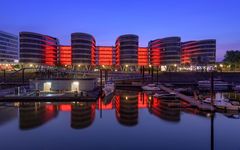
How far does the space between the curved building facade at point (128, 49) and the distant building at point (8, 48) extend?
8724cm

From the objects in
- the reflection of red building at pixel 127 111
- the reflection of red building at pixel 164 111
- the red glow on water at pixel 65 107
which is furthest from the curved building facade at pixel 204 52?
the red glow on water at pixel 65 107

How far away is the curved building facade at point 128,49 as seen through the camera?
169 meters

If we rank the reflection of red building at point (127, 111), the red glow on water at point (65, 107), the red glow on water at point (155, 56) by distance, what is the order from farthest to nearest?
the red glow on water at point (155, 56) < the red glow on water at point (65, 107) < the reflection of red building at point (127, 111)

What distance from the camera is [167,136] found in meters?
29.3

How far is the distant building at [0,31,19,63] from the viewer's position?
17138 cm

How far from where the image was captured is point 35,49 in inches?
6152

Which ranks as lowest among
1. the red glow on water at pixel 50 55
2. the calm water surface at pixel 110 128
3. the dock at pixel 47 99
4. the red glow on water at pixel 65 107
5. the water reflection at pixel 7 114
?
the calm water surface at pixel 110 128

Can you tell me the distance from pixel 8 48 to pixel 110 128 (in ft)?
573

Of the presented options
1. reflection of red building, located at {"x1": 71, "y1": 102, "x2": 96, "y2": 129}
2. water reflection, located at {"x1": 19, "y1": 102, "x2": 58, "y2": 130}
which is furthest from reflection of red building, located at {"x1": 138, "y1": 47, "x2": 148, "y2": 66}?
water reflection, located at {"x1": 19, "y1": 102, "x2": 58, "y2": 130}

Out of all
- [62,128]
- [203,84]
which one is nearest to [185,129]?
[62,128]

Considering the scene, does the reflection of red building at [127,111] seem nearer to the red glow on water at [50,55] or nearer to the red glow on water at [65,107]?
the red glow on water at [65,107]

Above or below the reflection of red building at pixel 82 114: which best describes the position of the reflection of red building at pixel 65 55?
above

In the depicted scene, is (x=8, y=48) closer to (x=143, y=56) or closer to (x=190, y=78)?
(x=143, y=56)

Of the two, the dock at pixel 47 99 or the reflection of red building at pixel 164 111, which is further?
the dock at pixel 47 99
